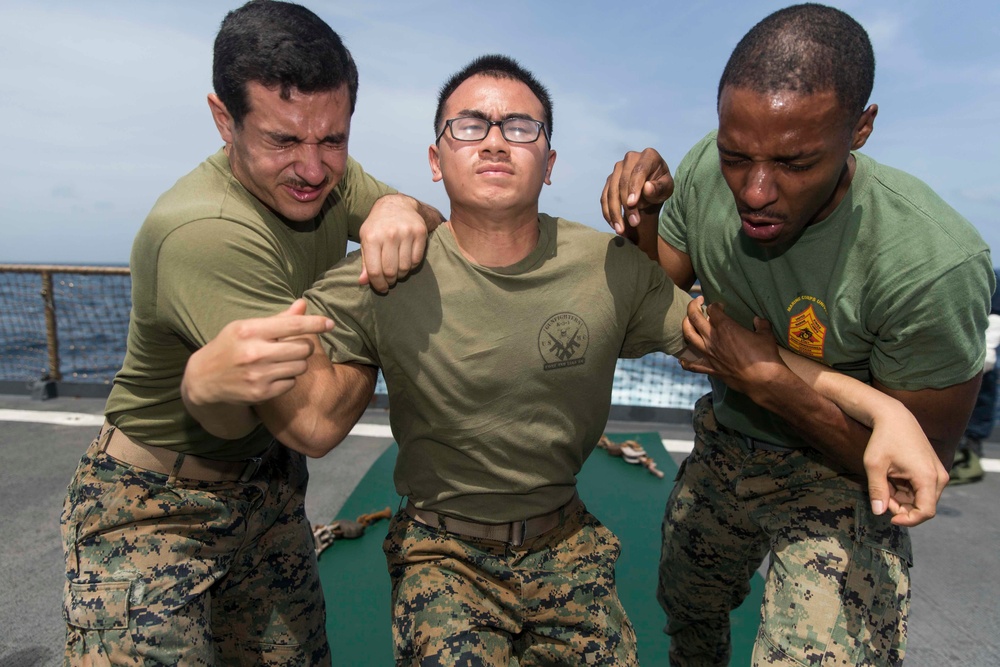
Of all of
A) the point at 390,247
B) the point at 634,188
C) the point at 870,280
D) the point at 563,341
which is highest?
the point at 634,188

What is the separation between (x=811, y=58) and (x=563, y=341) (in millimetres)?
1051

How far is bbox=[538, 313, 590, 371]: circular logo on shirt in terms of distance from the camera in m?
2.01

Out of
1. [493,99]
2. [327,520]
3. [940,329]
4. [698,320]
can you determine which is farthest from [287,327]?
[327,520]

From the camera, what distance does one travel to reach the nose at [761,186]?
1.87 metres

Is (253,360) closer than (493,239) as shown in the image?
Yes

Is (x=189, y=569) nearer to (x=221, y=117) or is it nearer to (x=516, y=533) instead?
(x=516, y=533)

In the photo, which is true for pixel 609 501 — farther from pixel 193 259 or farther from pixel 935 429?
pixel 193 259

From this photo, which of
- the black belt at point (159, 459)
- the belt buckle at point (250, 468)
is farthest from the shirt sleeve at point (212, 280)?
the belt buckle at point (250, 468)

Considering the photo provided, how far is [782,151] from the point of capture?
71.5 inches

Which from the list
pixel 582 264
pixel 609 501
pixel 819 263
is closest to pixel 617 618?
pixel 582 264

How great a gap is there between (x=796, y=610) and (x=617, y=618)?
57 cm

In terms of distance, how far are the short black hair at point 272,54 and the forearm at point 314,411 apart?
0.84 m

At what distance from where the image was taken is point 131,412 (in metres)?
2.17

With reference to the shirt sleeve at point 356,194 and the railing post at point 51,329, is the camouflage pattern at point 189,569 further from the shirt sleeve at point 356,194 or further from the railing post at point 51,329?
the railing post at point 51,329
